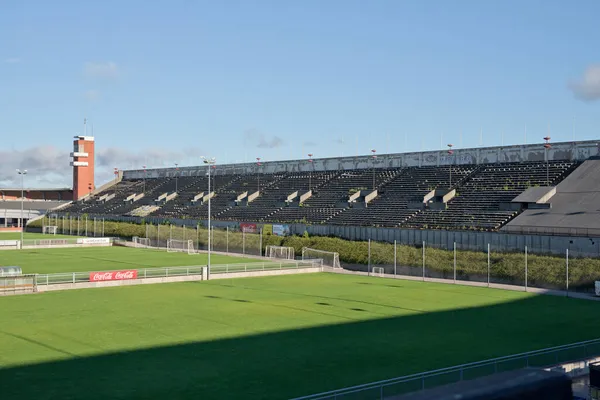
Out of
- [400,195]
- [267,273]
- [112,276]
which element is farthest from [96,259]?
[400,195]

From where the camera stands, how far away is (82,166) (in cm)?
14362

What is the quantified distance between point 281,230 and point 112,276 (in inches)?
1173

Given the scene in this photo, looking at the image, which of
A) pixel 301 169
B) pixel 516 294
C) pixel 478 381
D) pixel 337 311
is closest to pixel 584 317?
pixel 516 294

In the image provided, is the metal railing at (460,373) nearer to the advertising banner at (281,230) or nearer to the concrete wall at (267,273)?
the concrete wall at (267,273)

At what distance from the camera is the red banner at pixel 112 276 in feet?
166

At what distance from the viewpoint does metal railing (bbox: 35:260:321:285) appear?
162ft

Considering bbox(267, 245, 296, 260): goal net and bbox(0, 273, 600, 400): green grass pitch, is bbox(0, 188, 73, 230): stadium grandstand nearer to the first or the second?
bbox(267, 245, 296, 260): goal net

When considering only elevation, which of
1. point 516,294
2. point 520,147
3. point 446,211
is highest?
point 520,147

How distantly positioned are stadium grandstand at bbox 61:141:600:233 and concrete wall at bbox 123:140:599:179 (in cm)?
12

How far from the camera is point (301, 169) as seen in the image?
348 ft

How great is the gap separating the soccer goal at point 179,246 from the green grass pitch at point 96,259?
120 centimetres

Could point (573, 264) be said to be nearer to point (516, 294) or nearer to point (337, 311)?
point (516, 294)

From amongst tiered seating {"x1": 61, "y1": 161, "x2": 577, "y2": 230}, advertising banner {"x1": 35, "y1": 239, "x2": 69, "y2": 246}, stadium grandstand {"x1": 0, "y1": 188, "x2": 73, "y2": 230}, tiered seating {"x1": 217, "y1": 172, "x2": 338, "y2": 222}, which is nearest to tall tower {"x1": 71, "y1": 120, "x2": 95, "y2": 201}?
stadium grandstand {"x1": 0, "y1": 188, "x2": 73, "y2": 230}

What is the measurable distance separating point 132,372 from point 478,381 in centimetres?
1311
